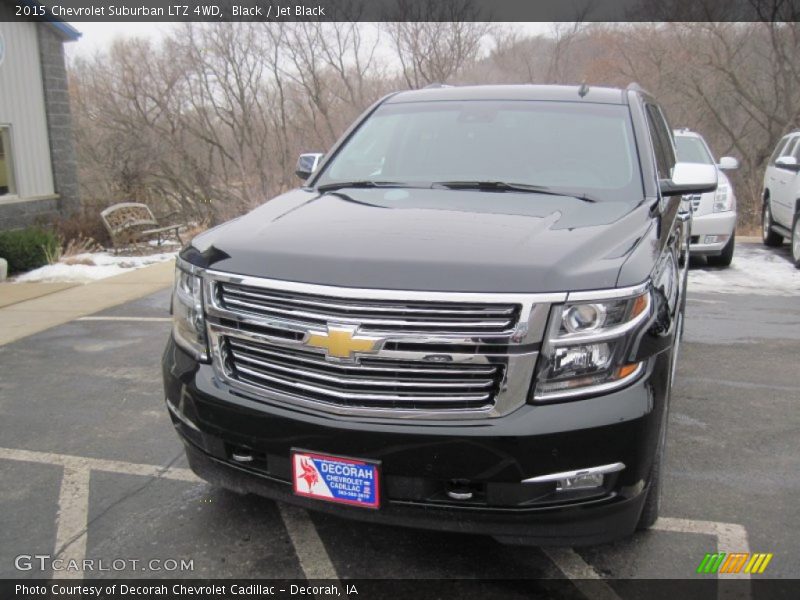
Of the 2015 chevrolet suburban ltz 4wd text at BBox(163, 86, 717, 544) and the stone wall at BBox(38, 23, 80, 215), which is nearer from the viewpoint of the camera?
the 2015 chevrolet suburban ltz 4wd text at BBox(163, 86, 717, 544)

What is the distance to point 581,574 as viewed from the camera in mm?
2885

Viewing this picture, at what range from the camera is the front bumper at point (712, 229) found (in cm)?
929

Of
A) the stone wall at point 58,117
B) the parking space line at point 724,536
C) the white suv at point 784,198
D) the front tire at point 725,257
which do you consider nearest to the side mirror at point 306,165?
the parking space line at point 724,536

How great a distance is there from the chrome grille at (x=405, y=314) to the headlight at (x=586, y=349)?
6.4 inches

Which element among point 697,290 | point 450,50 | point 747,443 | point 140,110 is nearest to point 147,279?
point 697,290

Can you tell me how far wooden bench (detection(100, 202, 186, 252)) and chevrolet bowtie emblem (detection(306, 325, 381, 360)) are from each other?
11.6 meters

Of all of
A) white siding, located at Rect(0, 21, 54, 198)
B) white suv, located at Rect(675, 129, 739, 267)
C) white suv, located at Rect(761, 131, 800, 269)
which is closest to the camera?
white suv, located at Rect(675, 129, 739, 267)

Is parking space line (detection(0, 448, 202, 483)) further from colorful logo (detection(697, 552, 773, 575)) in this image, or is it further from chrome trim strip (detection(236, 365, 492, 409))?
colorful logo (detection(697, 552, 773, 575))

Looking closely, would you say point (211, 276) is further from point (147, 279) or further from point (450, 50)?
point (450, 50)

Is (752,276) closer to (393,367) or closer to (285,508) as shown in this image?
(285,508)

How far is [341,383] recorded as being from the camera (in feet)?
8.41

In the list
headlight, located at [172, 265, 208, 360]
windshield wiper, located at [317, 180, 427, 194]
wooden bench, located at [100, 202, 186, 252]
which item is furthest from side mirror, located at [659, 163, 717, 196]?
wooden bench, located at [100, 202, 186, 252]

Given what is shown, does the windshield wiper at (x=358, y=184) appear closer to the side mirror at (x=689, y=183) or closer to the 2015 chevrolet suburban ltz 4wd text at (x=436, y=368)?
the 2015 chevrolet suburban ltz 4wd text at (x=436, y=368)

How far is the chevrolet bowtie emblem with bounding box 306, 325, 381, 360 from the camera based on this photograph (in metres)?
2.48
